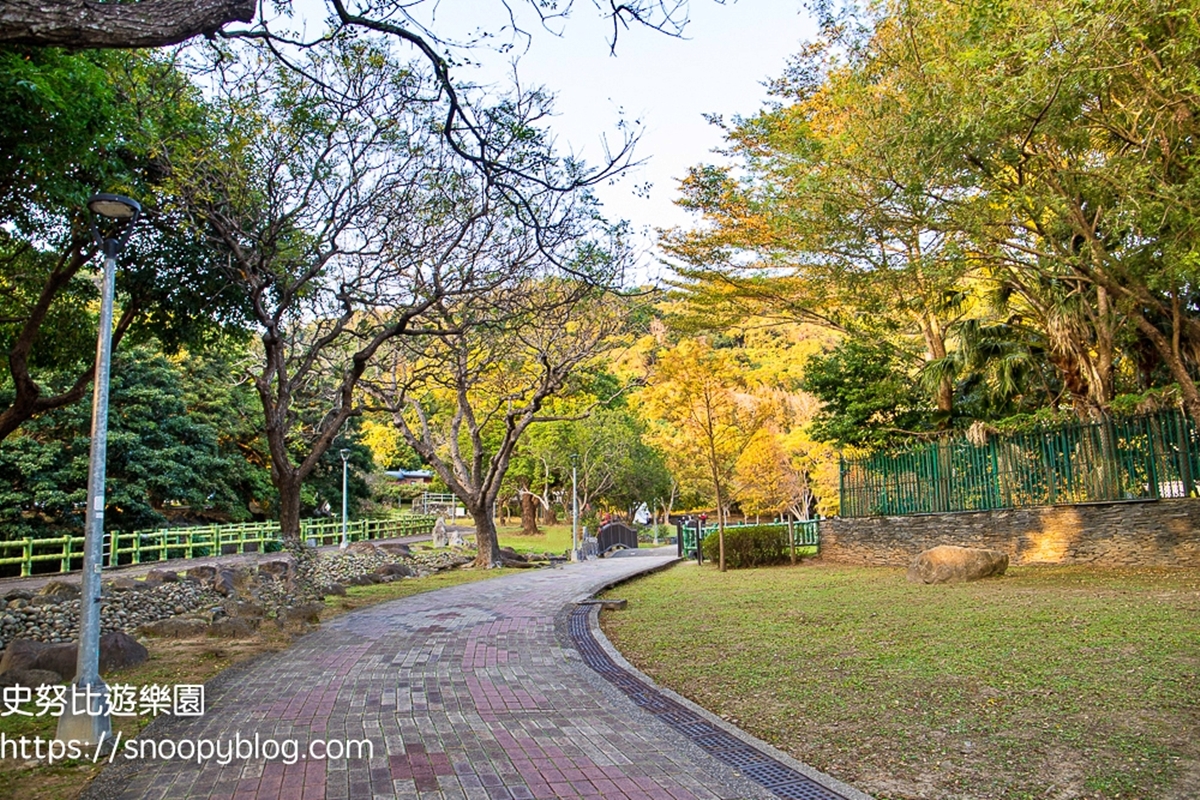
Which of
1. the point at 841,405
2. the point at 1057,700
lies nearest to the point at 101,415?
the point at 1057,700

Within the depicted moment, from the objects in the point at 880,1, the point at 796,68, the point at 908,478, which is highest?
the point at 796,68

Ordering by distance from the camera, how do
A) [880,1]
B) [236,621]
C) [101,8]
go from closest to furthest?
[101,8]
[236,621]
[880,1]

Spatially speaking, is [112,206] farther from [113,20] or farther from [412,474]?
[412,474]

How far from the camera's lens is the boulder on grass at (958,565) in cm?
1132

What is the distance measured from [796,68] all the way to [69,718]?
49.3ft

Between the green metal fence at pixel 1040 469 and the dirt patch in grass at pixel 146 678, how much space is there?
Answer: 10498 mm

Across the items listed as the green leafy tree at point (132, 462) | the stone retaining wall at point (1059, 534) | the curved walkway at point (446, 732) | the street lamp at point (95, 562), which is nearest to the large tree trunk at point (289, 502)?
the curved walkway at point (446, 732)

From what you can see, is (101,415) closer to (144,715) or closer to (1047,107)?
(144,715)

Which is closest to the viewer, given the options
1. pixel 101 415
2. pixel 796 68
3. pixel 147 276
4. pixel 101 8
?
pixel 101 8

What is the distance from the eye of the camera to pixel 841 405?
18.2m

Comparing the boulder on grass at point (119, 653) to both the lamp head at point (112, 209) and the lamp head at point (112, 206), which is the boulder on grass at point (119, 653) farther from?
the lamp head at point (112, 206)

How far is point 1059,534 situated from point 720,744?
34.2ft

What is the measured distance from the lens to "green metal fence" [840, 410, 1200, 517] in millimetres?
11172

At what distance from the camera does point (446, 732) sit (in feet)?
15.6
